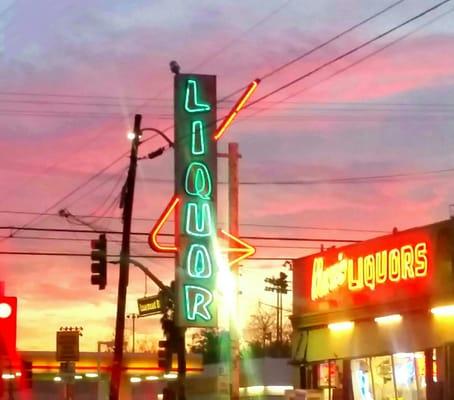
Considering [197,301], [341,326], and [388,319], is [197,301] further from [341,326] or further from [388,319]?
→ [388,319]

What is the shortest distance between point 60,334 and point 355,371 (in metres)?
8.68

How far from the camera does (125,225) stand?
112 feet

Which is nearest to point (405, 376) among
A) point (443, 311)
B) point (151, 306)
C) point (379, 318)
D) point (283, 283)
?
point (379, 318)

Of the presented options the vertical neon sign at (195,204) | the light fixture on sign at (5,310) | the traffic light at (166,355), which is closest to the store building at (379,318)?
the vertical neon sign at (195,204)

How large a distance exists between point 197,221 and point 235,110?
3494 mm

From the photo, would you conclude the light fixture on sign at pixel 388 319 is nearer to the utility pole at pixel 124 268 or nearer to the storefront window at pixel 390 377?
the storefront window at pixel 390 377

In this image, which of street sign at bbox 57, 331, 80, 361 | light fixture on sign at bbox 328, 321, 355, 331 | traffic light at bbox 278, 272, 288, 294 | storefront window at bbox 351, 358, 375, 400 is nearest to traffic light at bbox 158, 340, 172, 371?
street sign at bbox 57, 331, 80, 361

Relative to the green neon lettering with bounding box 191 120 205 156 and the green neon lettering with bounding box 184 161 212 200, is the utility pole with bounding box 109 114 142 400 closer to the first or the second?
the green neon lettering with bounding box 191 120 205 156

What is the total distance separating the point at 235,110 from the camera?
99.3 feet

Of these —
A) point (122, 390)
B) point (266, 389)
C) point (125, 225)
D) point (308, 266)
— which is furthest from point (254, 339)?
point (308, 266)

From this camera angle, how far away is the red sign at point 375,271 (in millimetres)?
19984

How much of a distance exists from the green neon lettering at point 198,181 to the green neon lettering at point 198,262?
1.60m

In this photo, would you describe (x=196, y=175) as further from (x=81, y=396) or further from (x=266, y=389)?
(x=81, y=396)

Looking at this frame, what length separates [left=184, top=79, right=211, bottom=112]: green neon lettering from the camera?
32031 mm
